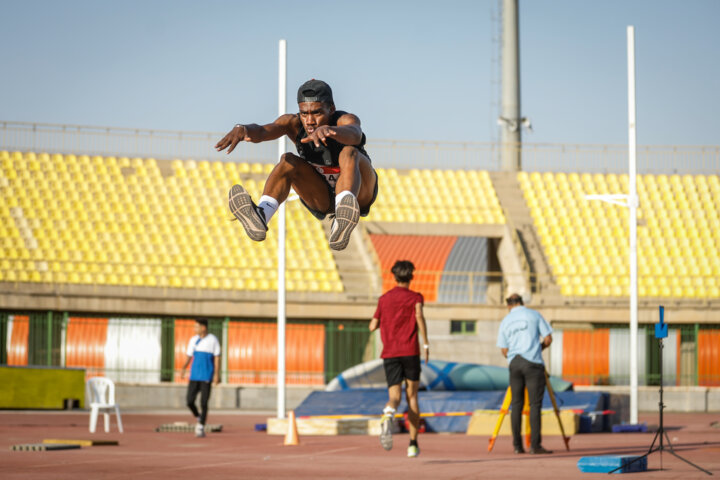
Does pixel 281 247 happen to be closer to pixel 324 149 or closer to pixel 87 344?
pixel 324 149

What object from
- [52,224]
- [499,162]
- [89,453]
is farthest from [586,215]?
[89,453]

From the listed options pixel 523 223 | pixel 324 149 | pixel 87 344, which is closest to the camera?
pixel 324 149

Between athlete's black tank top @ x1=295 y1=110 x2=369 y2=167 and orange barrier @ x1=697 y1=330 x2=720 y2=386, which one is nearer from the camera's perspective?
athlete's black tank top @ x1=295 y1=110 x2=369 y2=167

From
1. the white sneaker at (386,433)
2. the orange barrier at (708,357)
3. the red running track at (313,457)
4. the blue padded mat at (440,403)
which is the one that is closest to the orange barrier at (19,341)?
the red running track at (313,457)

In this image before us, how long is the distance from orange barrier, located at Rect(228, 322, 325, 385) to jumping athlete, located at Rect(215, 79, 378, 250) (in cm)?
2290

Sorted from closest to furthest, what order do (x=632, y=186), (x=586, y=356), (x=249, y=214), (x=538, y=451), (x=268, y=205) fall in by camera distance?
(x=249, y=214) → (x=268, y=205) → (x=538, y=451) → (x=632, y=186) → (x=586, y=356)

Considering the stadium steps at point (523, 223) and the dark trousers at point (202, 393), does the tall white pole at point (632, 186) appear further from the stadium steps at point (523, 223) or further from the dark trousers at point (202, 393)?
the stadium steps at point (523, 223)

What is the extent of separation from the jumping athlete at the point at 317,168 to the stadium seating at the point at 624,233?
26.4 m

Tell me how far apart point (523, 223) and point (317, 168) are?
94.7 ft

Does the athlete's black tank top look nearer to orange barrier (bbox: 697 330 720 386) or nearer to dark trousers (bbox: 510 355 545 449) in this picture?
dark trousers (bbox: 510 355 545 449)

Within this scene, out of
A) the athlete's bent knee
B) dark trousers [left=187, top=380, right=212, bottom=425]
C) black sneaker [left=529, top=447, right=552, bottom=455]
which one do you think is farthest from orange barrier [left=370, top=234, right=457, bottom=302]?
the athlete's bent knee

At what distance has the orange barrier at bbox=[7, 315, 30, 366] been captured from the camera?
98.8 ft

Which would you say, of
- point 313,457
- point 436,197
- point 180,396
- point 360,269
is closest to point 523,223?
point 436,197

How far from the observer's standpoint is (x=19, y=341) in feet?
99.8
